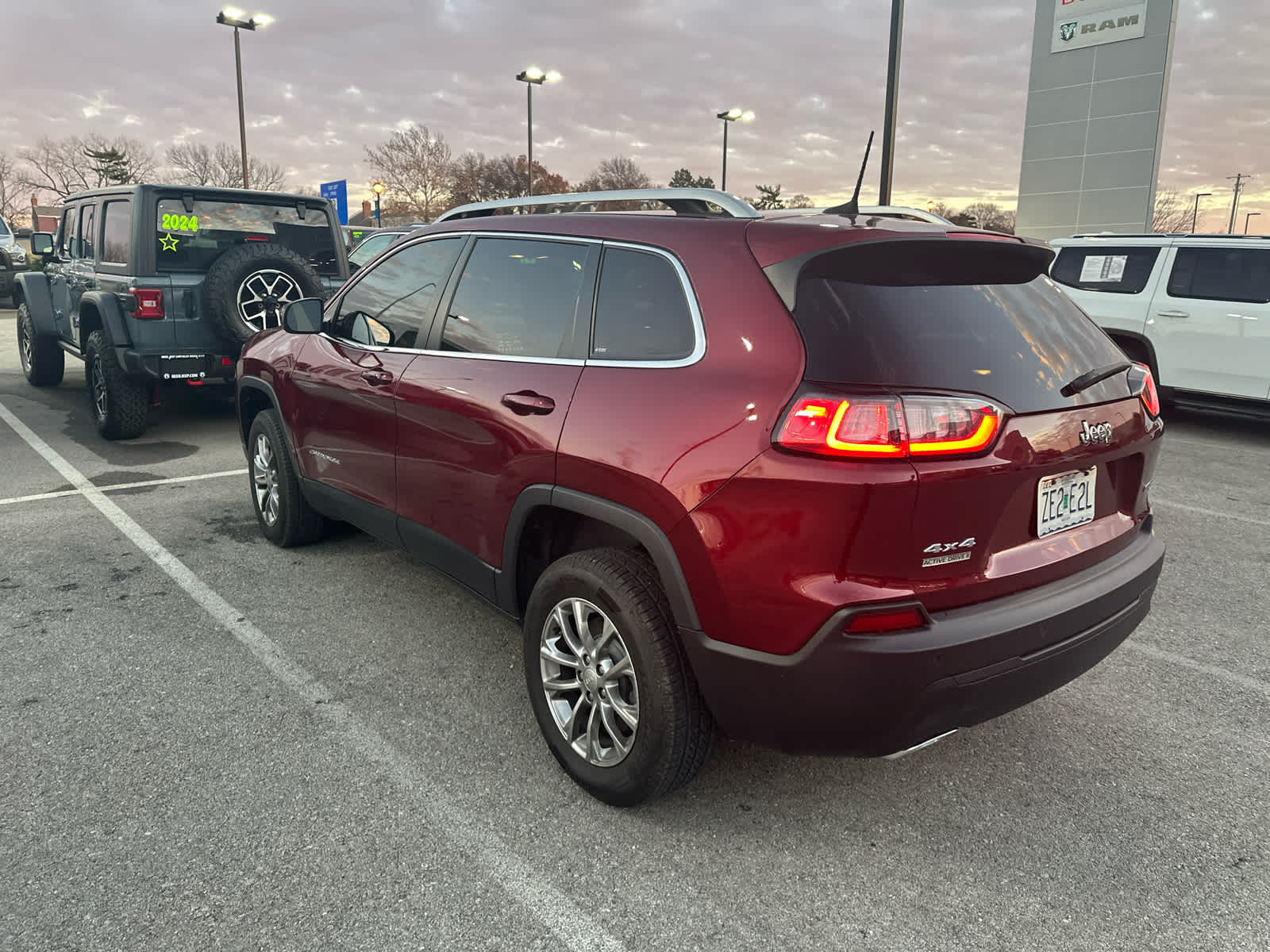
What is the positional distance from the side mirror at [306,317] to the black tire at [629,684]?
2105 mm

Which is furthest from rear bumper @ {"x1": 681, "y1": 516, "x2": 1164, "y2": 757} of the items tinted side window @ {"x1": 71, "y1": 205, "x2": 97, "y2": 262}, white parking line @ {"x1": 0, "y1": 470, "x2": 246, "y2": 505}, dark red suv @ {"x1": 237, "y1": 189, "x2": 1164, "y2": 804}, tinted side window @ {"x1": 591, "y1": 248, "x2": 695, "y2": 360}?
tinted side window @ {"x1": 71, "y1": 205, "x2": 97, "y2": 262}

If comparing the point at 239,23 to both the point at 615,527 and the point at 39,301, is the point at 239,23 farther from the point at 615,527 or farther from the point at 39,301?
the point at 615,527

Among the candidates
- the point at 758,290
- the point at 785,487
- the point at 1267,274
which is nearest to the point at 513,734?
the point at 785,487

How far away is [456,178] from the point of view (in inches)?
1921

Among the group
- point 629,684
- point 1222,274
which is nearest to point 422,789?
point 629,684

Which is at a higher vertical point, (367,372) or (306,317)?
(306,317)

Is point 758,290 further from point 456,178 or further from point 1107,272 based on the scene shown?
point 456,178

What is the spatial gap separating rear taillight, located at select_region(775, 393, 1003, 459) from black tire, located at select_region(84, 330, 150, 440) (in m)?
6.49

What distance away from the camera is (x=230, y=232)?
295 inches

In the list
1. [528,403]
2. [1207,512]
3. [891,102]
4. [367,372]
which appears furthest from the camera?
[891,102]

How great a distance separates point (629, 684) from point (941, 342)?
1.26 metres

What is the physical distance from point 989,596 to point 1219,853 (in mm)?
1054

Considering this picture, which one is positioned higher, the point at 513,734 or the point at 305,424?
the point at 305,424

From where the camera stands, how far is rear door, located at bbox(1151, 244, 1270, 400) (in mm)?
7969
